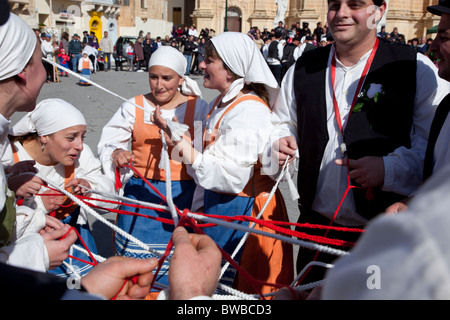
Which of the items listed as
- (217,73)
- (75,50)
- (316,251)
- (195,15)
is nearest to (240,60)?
(217,73)

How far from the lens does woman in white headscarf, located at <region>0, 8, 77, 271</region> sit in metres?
1.46

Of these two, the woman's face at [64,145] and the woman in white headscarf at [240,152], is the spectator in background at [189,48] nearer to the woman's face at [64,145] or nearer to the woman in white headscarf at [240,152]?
the woman's face at [64,145]

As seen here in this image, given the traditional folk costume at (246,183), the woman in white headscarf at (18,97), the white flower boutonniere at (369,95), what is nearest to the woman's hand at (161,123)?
the traditional folk costume at (246,183)

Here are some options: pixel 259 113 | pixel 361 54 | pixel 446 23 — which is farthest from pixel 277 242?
pixel 446 23

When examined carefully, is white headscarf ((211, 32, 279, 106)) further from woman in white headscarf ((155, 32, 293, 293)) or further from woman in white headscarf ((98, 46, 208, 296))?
woman in white headscarf ((98, 46, 208, 296))

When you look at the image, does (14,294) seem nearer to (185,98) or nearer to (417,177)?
(417,177)

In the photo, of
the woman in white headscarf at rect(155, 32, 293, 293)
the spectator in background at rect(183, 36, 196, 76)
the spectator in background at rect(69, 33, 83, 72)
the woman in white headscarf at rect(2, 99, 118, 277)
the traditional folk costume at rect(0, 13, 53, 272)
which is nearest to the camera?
the traditional folk costume at rect(0, 13, 53, 272)

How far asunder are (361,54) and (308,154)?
0.63 m

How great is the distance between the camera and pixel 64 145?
2674 mm

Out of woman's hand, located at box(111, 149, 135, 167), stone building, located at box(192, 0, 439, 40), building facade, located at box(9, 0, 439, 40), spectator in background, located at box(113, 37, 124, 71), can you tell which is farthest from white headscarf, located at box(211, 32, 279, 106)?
building facade, located at box(9, 0, 439, 40)

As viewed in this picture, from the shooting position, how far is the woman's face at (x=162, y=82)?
3045 mm

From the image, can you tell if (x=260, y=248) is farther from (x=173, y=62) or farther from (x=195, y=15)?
(x=195, y=15)

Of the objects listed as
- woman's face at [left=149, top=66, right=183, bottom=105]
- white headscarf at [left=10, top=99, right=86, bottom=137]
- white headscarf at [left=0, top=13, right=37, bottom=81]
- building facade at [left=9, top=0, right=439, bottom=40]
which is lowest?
white headscarf at [left=10, top=99, right=86, bottom=137]

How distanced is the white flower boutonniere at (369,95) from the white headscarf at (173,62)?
143 centimetres
